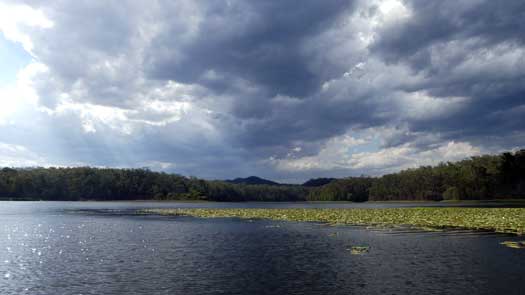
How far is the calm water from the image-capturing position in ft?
81.0

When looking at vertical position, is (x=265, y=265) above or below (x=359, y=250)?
below

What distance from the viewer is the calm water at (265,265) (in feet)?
81.0

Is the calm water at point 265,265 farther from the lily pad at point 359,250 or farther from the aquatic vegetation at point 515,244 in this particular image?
the aquatic vegetation at point 515,244

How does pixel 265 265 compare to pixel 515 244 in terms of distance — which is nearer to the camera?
pixel 265 265

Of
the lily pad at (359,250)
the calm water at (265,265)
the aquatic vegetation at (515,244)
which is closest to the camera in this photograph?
the calm water at (265,265)

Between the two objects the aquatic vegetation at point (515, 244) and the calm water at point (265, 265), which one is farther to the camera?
the aquatic vegetation at point (515, 244)

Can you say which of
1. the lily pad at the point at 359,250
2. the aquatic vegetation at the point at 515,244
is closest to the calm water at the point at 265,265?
the lily pad at the point at 359,250

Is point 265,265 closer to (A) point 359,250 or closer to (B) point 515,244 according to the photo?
(A) point 359,250

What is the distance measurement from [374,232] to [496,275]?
26240 millimetres

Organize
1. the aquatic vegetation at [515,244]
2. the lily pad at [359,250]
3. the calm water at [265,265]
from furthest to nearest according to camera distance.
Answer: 1. the aquatic vegetation at [515,244]
2. the lily pad at [359,250]
3. the calm water at [265,265]

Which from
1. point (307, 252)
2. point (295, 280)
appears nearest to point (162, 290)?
point (295, 280)

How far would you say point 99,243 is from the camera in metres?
45.6

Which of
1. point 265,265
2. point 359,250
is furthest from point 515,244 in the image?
point 265,265

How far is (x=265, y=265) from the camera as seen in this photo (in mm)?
31922
